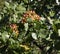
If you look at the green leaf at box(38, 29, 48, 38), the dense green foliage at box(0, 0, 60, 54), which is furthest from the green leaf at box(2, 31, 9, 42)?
the green leaf at box(38, 29, 48, 38)

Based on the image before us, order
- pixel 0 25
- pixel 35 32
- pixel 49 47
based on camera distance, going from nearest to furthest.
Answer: pixel 49 47 → pixel 35 32 → pixel 0 25

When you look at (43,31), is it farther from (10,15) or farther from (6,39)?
(10,15)

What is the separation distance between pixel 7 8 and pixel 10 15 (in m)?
0.06

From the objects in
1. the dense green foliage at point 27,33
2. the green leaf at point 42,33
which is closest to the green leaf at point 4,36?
the dense green foliage at point 27,33

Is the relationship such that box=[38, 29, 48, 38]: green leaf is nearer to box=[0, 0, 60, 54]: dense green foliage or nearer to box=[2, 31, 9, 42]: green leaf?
box=[0, 0, 60, 54]: dense green foliage

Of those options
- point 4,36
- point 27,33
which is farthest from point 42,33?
point 4,36

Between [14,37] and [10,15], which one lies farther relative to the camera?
[10,15]

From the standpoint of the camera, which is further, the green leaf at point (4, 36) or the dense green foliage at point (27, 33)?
the green leaf at point (4, 36)

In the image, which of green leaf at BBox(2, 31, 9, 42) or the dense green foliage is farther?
green leaf at BBox(2, 31, 9, 42)

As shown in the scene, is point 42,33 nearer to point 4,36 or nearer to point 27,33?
point 27,33

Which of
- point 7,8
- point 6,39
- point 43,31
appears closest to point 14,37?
point 6,39

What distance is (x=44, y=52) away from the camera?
1.68m

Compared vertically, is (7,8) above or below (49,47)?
above

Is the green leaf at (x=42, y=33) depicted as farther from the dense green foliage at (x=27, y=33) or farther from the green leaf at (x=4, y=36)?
the green leaf at (x=4, y=36)
